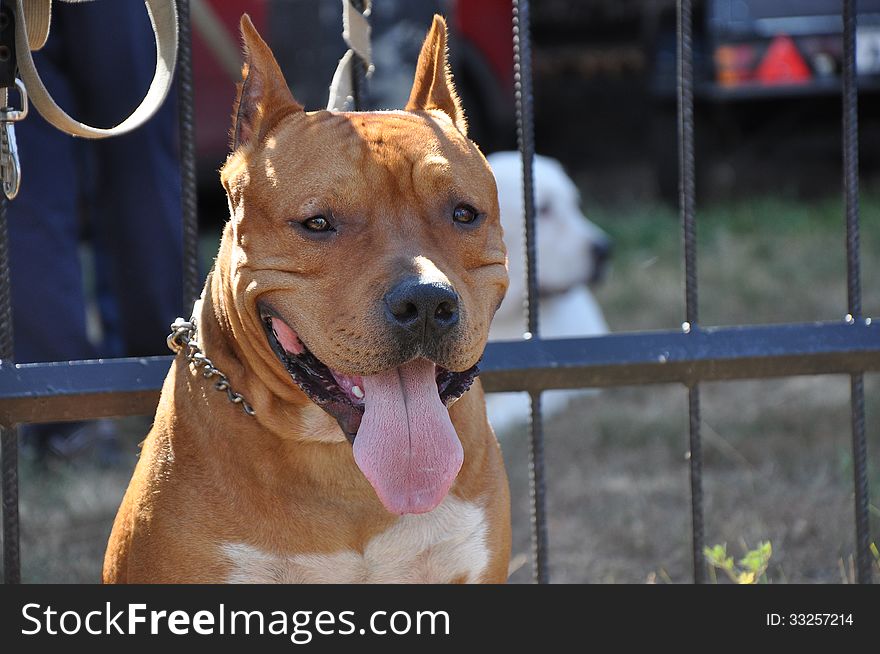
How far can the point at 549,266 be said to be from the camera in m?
5.29

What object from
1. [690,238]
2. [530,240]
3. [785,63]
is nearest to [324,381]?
[530,240]

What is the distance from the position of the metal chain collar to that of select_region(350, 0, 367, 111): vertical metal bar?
64cm

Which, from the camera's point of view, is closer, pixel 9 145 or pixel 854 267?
pixel 9 145

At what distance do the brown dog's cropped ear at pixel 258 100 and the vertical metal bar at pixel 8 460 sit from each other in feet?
1.85

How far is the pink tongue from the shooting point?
198 centimetres

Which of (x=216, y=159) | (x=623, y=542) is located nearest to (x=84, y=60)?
(x=623, y=542)

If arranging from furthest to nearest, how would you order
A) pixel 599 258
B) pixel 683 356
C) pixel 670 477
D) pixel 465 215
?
1. pixel 599 258
2. pixel 670 477
3. pixel 683 356
4. pixel 465 215

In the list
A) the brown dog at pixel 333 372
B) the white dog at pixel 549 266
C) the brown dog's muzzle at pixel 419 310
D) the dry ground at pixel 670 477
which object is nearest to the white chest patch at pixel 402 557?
the brown dog at pixel 333 372

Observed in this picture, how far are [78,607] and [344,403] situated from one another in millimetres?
635

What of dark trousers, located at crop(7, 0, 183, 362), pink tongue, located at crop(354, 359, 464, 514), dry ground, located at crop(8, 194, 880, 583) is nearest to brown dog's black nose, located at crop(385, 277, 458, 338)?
pink tongue, located at crop(354, 359, 464, 514)

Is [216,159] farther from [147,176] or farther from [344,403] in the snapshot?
[344,403]

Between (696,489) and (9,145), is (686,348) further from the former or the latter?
(9,145)

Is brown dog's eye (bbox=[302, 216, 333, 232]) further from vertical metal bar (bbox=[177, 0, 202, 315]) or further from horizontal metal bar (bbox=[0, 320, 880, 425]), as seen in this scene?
horizontal metal bar (bbox=[0, 320, 880, 425])

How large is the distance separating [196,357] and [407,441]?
46 centimetres
